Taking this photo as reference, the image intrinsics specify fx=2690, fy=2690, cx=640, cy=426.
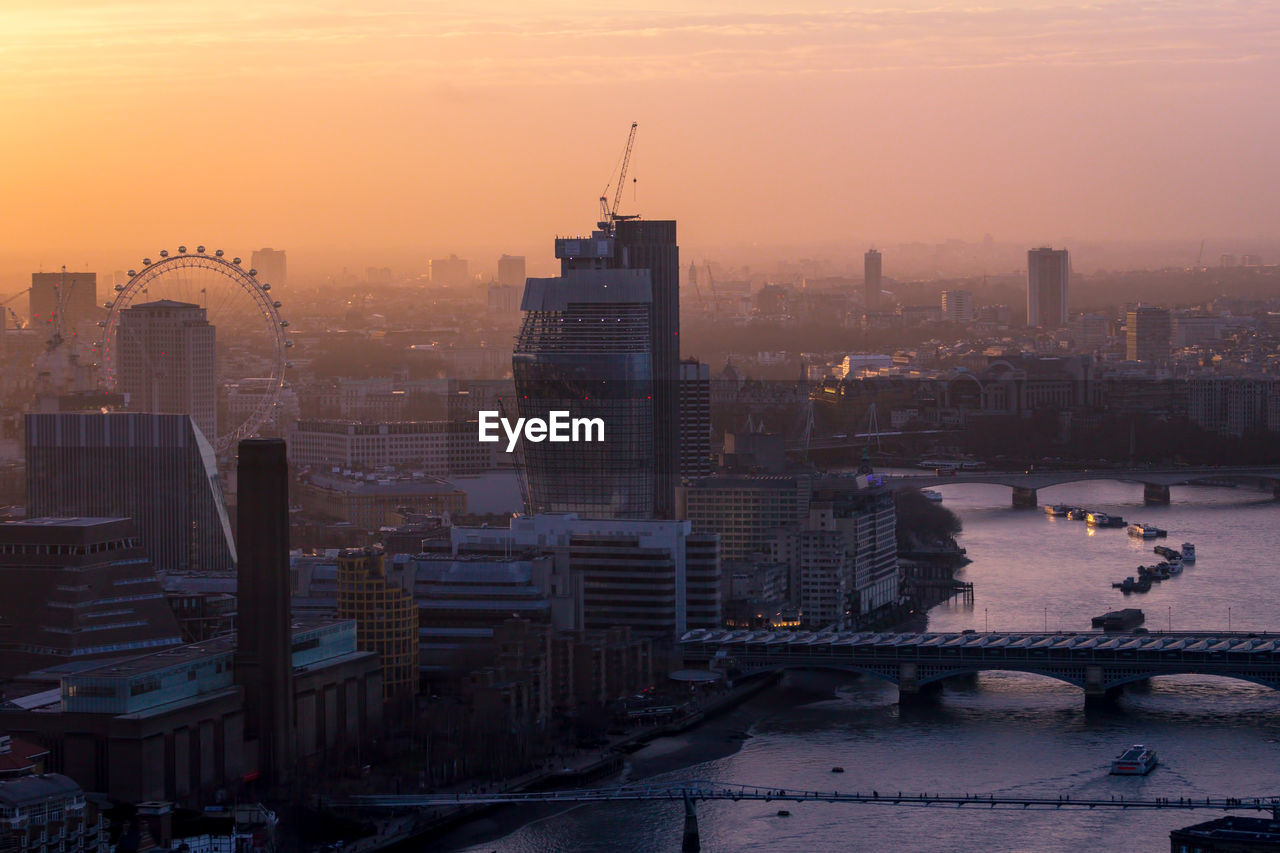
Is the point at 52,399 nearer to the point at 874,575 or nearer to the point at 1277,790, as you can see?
the point at 874,575

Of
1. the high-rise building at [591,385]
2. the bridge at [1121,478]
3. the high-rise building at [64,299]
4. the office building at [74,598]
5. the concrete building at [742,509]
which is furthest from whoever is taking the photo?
the high-rise building at [64,299]

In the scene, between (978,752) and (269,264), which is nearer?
(978,752)

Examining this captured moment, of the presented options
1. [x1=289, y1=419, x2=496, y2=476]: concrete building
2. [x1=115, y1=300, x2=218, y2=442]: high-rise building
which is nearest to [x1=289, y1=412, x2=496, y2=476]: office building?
[x1=289, y1=419, x2=496, y2=476]: concrete building

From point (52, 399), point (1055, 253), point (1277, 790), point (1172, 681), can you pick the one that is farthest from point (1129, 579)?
point (1055, 253)

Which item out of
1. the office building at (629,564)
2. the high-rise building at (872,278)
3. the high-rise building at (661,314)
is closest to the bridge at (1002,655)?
the office building at (629,564)

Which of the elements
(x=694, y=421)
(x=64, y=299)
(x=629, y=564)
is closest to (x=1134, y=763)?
(x=629, y=564)

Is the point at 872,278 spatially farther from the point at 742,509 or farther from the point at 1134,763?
the point at 1134,763

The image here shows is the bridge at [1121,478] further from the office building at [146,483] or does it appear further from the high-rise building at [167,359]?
the office building at [146,483]

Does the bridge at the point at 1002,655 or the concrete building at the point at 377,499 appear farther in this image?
the concrete building at the point at 377,499
